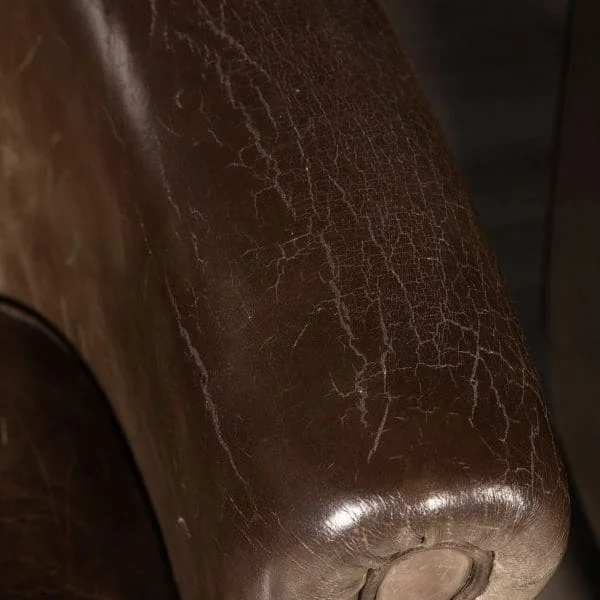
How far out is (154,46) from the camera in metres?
0.59

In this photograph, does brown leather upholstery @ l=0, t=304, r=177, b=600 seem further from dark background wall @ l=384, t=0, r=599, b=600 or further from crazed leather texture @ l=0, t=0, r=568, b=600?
dark background wall @ l=384, t=0, r=599, b=600

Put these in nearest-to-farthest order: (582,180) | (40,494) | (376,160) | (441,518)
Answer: (441,518) → (376,160) → (40,494) → (582,180)

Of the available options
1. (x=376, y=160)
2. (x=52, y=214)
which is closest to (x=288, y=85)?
(x=376, y=160)

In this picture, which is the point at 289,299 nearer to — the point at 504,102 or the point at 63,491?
the point at 63,491

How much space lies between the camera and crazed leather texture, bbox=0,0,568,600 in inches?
18.4

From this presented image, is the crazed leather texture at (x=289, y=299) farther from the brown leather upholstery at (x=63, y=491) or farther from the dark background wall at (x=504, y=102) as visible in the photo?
the dark background wall at (x=504, y=102)

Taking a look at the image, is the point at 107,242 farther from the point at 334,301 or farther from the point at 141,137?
the point at 334,301

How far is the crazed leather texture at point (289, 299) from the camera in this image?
1.53ft

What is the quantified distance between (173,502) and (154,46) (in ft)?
0.97

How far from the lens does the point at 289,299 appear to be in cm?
52

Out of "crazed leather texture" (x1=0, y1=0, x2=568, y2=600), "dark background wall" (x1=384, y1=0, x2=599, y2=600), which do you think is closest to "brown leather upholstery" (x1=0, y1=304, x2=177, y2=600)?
"crazed leather texture" (x1=0, y1=0, x2=568, y2=600)

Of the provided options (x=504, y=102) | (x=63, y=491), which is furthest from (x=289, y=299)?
(x=504, y=102)

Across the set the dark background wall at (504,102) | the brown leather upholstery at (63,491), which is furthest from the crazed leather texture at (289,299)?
the dark background wall at (504,102)

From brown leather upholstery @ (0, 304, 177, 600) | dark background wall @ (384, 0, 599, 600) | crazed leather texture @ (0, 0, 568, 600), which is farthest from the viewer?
dark background wall @ (384, 0, 599, 600)
